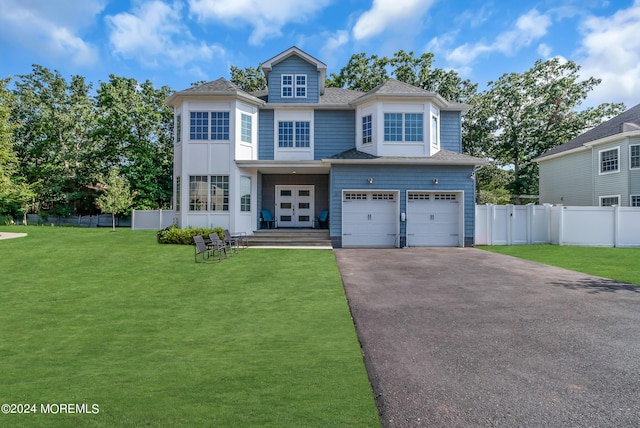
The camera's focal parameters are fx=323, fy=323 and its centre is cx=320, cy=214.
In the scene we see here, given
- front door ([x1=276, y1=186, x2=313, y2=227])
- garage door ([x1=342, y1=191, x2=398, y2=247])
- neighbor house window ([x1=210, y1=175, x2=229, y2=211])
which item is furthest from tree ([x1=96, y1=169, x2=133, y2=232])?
garage door ([x1=342, y1=191, x2=398, y2=247])

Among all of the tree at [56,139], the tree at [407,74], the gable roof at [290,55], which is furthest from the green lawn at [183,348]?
the tree at [407,74]

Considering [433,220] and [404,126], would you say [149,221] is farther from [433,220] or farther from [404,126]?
[433,220]

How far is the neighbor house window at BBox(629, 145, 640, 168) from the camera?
56.8 ft

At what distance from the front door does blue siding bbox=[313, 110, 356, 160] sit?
2304 mm

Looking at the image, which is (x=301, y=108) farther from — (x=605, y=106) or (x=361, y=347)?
(x=605, y=106)

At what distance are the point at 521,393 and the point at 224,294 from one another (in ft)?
18.4

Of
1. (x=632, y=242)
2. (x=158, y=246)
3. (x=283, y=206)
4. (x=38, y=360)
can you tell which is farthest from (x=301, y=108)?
→ (x=632, y=242)

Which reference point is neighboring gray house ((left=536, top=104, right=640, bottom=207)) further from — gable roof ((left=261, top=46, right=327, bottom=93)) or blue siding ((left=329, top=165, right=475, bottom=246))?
gable roof ((left=261, top=46, right=327, bottom=93))

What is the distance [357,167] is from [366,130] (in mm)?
2473

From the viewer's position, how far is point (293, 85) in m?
17.3

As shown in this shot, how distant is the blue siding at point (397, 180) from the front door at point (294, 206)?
11.6 feet

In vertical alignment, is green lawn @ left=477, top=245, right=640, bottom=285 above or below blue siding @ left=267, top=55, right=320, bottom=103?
below

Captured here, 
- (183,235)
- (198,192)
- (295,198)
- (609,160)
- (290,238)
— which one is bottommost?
(290,238)

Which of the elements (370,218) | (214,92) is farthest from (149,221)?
(370,218)
